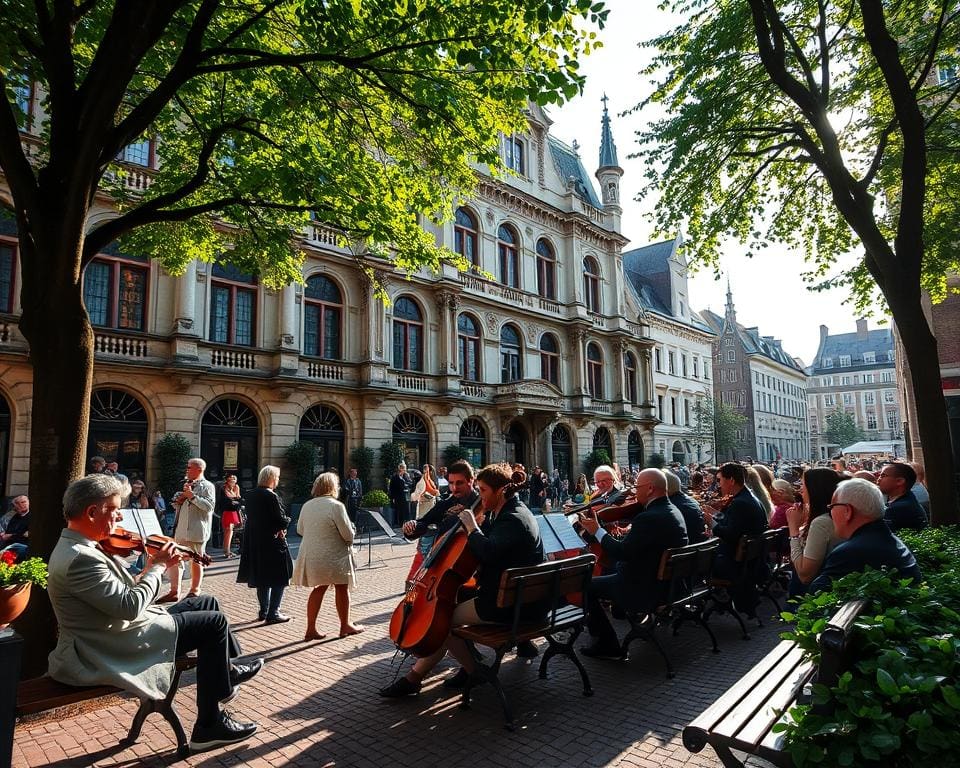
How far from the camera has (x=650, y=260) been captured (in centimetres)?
4384

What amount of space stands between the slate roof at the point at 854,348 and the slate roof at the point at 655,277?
5547cm

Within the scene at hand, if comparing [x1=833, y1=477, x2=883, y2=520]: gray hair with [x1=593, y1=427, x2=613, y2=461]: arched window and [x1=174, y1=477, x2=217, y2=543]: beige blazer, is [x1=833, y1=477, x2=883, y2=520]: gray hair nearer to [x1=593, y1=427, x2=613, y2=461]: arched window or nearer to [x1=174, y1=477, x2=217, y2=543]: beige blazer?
[x1=174, y1=477, x2=217, y2=543]: beige blazer

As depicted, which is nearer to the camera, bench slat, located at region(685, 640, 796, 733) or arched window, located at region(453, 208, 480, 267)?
bench slat, located at region(685, 640, 796, 733)

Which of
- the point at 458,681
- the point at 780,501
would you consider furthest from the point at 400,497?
the point at 458,681

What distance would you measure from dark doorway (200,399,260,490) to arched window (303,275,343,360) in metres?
3.22

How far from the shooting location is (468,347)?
26047 millimetres

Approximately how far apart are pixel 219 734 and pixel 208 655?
0.53 meters

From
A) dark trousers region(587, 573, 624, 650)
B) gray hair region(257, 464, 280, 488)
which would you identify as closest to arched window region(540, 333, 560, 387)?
gray hair region(257, 464, 280, 488)

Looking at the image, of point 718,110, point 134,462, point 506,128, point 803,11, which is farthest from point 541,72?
point 134,462

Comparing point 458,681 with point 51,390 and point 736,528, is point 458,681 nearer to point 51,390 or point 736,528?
point 736,528

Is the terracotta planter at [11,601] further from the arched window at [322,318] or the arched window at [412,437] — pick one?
the arched window at [412,437]

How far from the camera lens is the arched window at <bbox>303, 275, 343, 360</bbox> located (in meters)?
20.6

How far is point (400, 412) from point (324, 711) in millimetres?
17883

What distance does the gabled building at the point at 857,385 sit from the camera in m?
82.7
